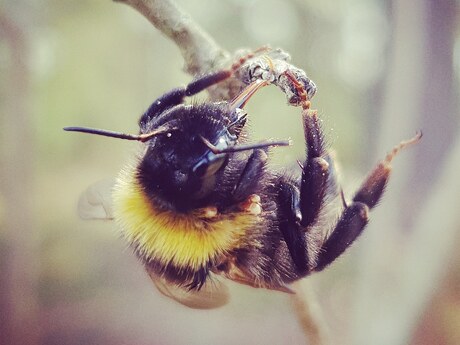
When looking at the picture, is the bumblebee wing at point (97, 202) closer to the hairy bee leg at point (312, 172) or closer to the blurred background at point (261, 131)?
the hairy bee leg at point (312, 172)

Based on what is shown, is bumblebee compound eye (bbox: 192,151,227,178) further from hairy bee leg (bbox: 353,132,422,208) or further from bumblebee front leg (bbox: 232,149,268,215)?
hairy bee leg (bbox: 353,132,422,208)

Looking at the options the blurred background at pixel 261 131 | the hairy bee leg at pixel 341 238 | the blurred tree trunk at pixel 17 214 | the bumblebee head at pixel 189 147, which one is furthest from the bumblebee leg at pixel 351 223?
the blurred tree trunk at pixel 17 214

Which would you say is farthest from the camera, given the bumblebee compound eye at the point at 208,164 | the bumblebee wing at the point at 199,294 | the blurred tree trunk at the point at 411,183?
the blurred tree trunk at the point at 411,183

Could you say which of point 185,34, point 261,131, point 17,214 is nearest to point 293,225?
point 185,34

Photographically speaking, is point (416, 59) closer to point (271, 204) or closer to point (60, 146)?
point (271, 204)

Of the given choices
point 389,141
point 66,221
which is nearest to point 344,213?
point 389,141
